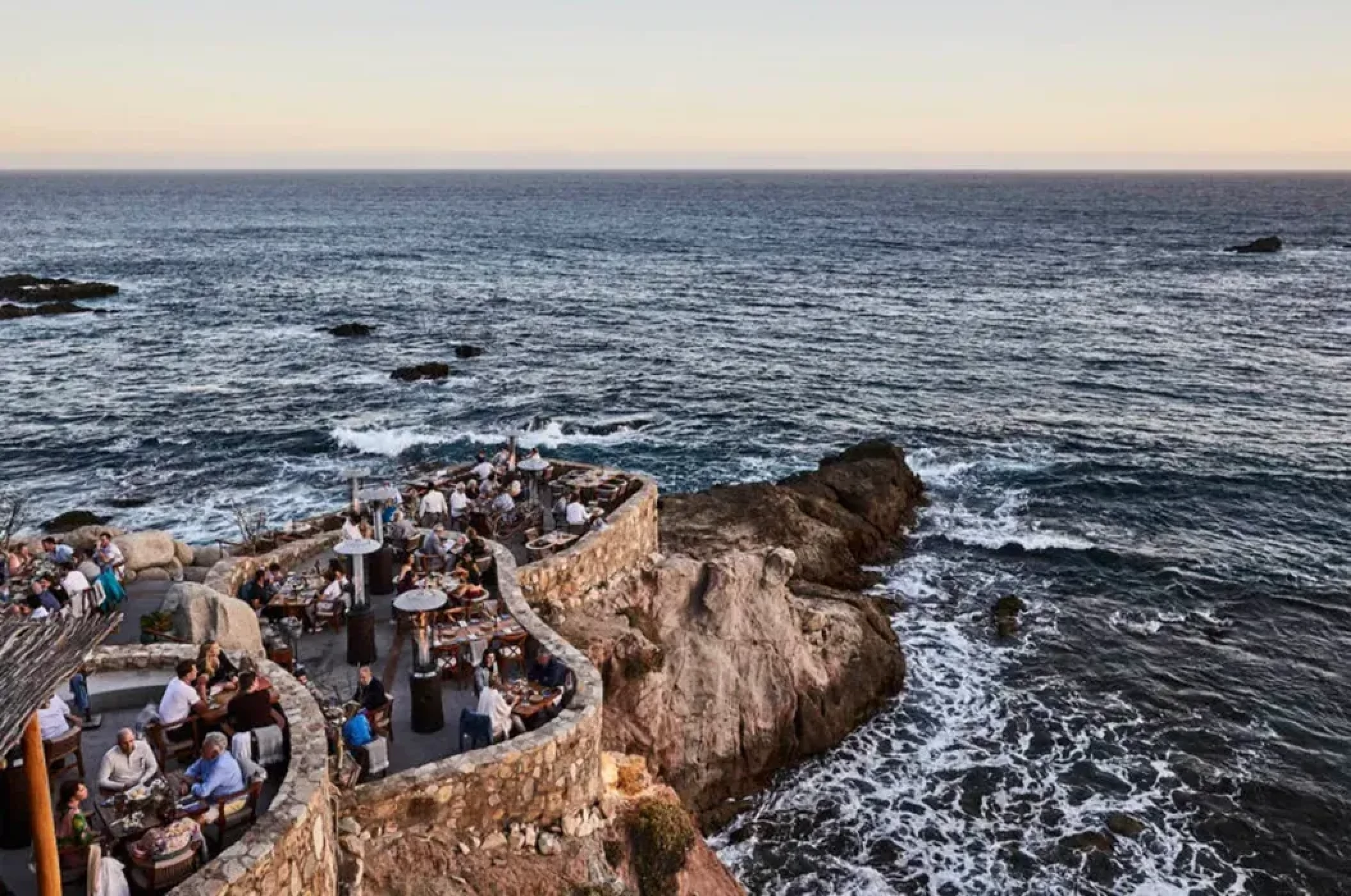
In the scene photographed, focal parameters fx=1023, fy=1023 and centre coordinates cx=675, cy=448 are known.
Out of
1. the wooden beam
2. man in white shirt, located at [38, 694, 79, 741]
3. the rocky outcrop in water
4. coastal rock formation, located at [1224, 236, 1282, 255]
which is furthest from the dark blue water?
the wooden beam

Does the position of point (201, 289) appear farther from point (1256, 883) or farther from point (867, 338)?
point (1256, 883)

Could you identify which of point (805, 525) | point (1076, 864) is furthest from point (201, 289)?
point (1076, 864)

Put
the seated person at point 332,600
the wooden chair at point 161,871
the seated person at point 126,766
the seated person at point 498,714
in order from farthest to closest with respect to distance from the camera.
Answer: the seated person at point 332,600
the seated person at point 498,714
the seated person at point 126,766
the wooden chair at point 161,871

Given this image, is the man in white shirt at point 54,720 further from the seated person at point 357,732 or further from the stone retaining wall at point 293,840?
the seated person at point 357,732

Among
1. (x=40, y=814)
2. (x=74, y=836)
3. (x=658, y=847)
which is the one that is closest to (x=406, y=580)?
(x=658, y=847)

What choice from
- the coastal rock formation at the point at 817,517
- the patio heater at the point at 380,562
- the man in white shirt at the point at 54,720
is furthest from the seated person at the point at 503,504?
the man in white shirt at the point at 54,720

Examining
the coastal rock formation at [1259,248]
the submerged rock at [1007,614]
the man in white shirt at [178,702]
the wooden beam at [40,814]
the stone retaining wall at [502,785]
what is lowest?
the submerged rock at [1007,614]
